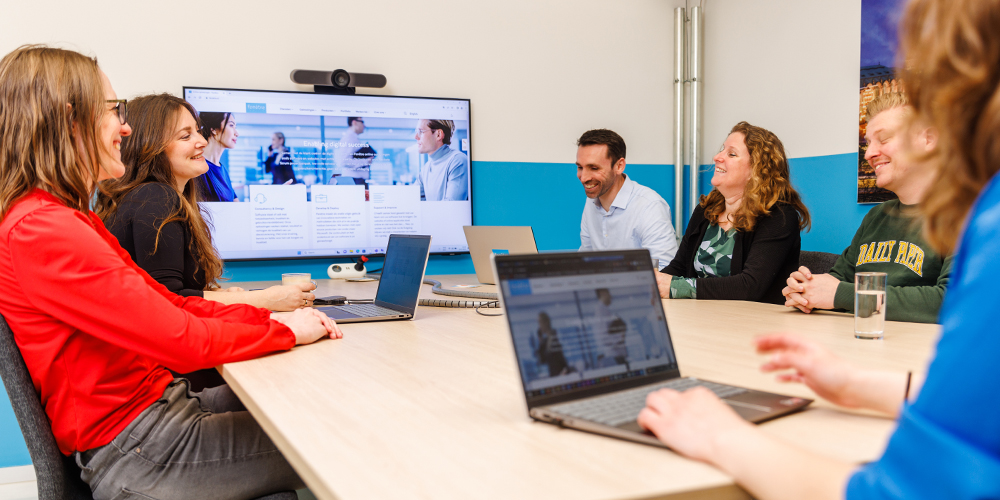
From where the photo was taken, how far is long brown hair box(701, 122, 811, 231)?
2318 mm

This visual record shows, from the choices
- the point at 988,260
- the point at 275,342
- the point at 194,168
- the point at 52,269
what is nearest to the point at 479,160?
the point at 194,168

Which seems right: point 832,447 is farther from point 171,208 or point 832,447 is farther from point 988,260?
point 171,208

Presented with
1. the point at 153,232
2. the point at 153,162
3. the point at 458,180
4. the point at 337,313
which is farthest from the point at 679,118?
the point at 153,232

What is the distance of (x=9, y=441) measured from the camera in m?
2.96

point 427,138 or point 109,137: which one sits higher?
point 427,138

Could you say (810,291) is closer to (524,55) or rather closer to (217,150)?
(524,55)

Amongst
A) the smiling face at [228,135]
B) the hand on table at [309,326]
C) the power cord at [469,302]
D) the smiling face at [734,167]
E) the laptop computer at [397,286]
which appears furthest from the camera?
the smiling face at [228,135]

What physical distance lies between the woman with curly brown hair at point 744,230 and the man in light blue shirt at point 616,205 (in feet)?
2.21

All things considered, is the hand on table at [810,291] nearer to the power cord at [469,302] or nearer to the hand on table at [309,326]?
the power cord at [469,302]

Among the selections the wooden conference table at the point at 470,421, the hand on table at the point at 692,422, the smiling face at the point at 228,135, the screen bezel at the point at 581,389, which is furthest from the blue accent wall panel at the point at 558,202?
the hand on table at the point at 692,422

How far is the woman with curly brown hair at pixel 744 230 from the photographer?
2.20 m

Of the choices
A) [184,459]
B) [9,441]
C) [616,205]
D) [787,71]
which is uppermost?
[787,71]

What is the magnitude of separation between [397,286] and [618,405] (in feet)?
3.91

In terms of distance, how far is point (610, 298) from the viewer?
0.92 m
